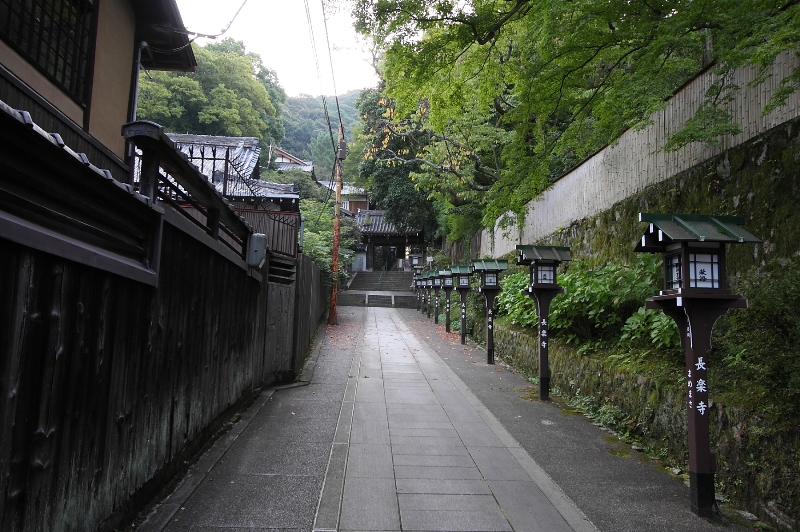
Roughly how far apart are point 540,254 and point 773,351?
197 inches

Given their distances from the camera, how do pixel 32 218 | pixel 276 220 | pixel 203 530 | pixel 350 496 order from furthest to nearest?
pixel 276 220
pixel 350 496
pixel 203 530
pixel 32 218

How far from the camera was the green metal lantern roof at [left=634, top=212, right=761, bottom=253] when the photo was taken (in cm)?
460

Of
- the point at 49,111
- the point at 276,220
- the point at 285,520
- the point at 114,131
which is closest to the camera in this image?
the point at 285,520

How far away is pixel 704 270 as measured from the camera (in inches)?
185

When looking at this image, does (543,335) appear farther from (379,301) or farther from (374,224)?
(374,224)

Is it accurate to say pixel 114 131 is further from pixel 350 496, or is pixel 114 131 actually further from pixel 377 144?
pixel 377 144

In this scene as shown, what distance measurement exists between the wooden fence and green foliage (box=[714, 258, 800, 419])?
112 inches

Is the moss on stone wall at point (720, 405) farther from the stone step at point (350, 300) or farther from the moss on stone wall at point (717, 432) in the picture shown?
the stone step at point (350, 300)

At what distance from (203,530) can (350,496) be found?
1.30m

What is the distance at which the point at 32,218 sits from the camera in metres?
2.49

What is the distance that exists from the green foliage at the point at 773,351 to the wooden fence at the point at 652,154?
2832 mm

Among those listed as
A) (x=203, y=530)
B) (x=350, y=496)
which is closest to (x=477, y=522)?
(x=350, y=496)

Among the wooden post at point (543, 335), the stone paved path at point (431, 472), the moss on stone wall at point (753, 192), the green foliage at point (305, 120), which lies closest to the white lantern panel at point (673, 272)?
the moss on stone wall at point (753, 192)

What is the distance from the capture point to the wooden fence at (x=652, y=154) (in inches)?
260
